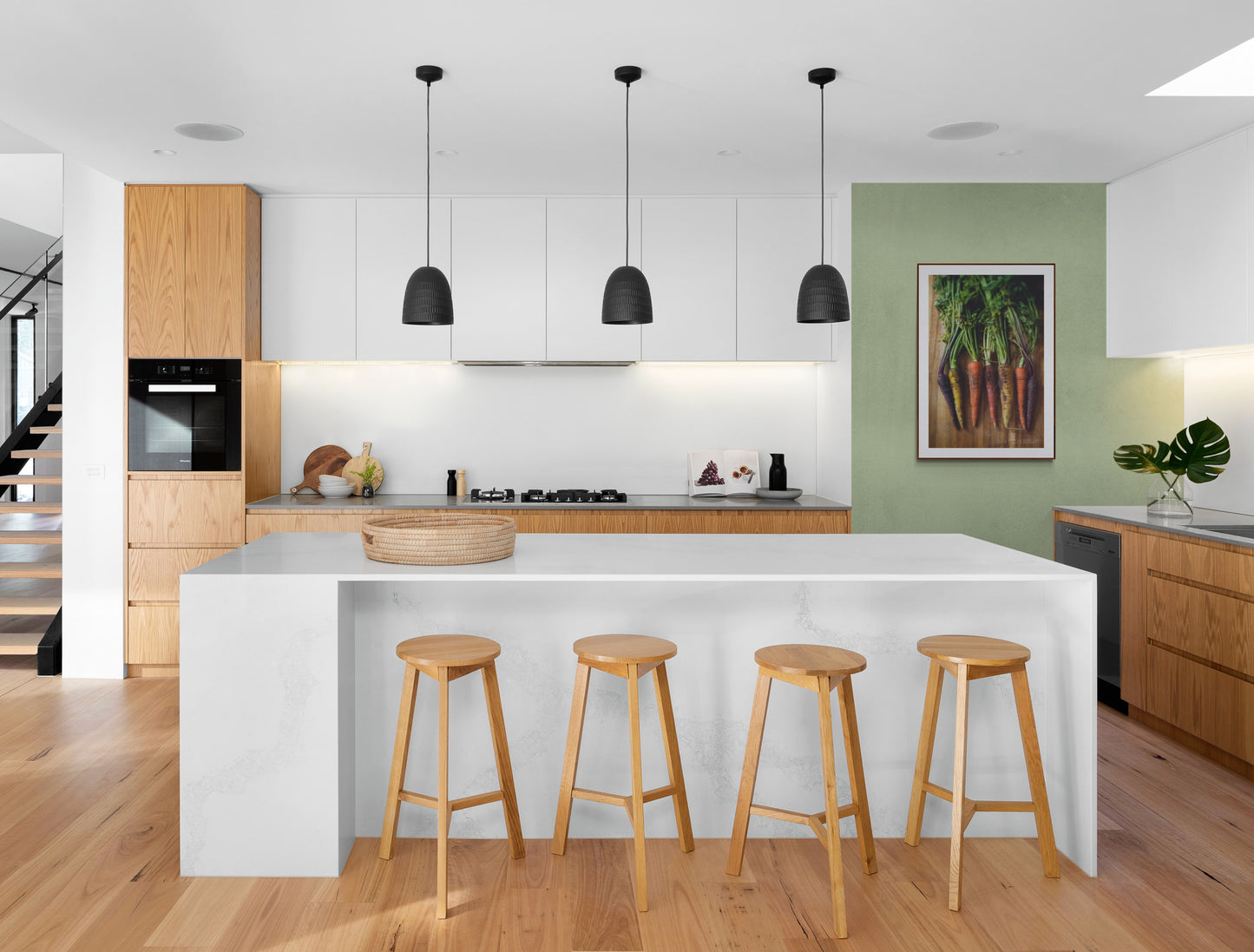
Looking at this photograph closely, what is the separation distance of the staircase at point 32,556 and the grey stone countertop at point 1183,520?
5.23 meters

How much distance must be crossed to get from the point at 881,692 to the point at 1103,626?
1.84 meters

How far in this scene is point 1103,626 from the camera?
401cm

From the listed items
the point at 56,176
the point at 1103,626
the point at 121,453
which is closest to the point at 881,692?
the point at 1103,626

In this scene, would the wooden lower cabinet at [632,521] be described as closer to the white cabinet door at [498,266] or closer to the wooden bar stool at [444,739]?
the white cabinet door at [498,266]

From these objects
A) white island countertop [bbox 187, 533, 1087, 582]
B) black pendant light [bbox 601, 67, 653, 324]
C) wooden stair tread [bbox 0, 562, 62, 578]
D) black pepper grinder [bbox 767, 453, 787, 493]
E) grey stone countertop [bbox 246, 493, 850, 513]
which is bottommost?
wooden stair tread [bbox 0, 562, 62, 578]

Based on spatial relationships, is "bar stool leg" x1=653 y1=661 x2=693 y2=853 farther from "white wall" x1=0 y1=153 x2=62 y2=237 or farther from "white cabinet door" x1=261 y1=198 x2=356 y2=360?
"white wall" x1=0 y1=153 x2=62 y2=237

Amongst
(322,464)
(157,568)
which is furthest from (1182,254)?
(157,568)

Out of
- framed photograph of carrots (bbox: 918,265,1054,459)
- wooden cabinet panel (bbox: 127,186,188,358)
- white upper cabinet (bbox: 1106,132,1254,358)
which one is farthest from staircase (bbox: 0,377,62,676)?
white upper cabinet (bbox: 1106,132,1254,358)

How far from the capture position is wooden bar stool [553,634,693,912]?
236 cm

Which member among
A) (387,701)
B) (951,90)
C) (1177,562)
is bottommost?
(387,701)

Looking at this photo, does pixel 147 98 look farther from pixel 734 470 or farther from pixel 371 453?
pixel 734 470

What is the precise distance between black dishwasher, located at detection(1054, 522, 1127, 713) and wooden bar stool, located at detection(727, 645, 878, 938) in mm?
1939

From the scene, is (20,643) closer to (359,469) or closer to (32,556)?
(32,556)

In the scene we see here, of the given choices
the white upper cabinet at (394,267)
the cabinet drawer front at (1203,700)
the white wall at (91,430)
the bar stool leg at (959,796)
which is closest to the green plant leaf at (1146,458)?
the cabinet drawer front at (1203,700)
